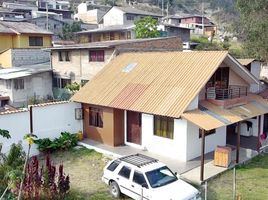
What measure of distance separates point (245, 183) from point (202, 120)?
370 cm

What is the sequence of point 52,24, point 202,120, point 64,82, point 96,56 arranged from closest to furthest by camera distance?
point 202,120, point 96,56, point 64,82, point 52,24

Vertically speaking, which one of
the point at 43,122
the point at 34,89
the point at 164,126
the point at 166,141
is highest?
the point at 34,89

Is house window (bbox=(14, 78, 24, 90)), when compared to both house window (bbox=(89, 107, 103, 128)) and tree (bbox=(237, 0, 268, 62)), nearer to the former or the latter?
house window (bbox=(89, 107, 103, 128))

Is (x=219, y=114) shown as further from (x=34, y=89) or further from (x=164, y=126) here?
(x=34, y=89)

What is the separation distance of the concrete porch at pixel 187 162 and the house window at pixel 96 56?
9053 millimetres

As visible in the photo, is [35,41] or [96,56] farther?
[35,41]

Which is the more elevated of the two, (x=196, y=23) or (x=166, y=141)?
(x=196, y=23)

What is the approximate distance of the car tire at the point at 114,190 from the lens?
47.5 ft

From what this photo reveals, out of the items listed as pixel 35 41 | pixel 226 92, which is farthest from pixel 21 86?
pixel 226 92

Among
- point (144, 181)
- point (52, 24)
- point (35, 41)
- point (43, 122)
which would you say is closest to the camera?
point (144, 181)

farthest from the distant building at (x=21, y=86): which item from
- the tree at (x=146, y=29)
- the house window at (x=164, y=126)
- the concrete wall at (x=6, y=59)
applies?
the tree at (x=146, y=29)

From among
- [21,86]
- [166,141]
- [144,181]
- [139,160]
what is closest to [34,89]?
[21,86]

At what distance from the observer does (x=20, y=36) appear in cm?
4319

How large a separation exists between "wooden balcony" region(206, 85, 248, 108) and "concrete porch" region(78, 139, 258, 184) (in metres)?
3.13
